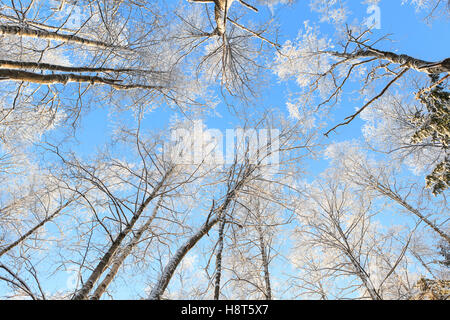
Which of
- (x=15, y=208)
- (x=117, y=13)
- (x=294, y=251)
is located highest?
(x=117, y=13)

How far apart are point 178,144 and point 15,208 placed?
16.6 ft

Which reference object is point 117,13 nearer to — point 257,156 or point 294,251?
point 257,156

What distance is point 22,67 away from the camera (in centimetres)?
276

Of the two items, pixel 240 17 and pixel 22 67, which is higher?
pixel 240 17

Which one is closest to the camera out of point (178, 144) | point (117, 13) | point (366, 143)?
point (117, 13)

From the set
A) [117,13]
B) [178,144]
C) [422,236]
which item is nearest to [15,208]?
[178,144]

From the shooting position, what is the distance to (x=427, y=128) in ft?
19.5

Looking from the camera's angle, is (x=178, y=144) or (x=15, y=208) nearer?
(x=178, y=144)

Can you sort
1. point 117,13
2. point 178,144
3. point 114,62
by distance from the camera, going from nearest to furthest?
point 117,13 < point 114,62 < point 178,144
